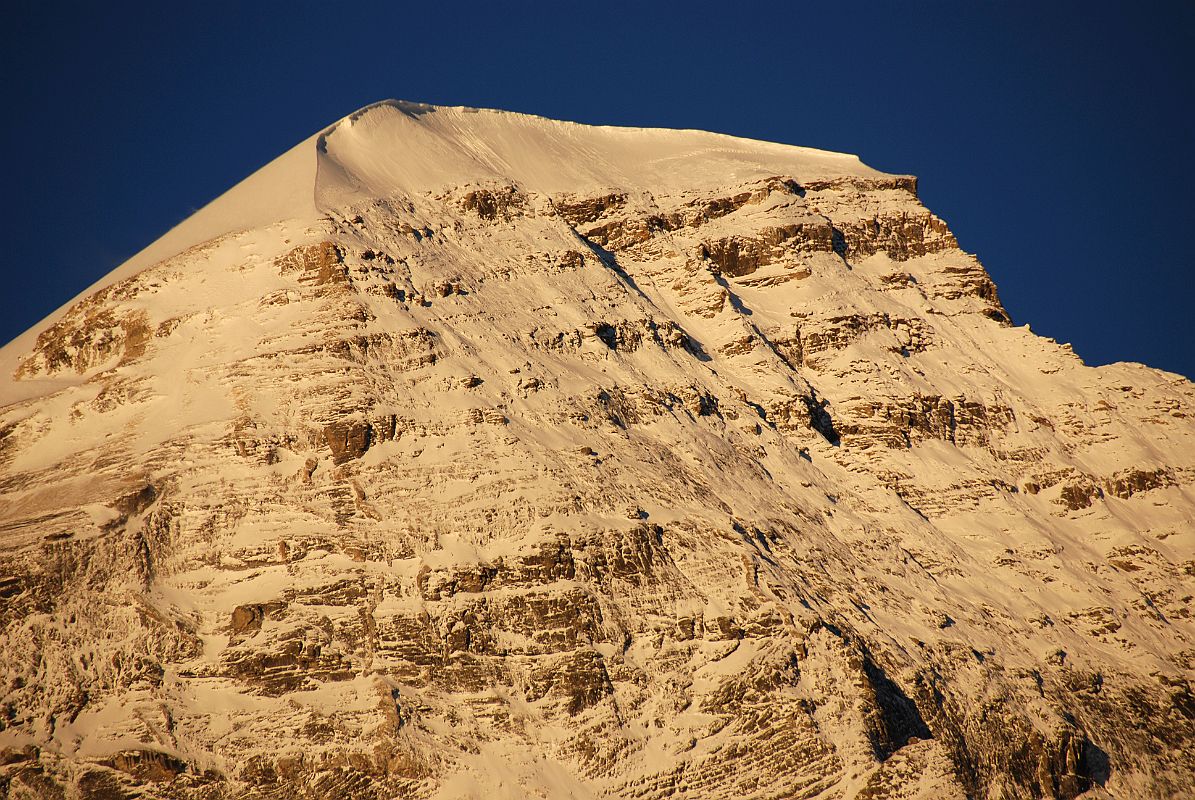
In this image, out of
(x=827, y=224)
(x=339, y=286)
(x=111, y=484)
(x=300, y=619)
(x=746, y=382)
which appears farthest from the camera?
(x=827, y=224)

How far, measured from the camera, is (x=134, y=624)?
91.7m

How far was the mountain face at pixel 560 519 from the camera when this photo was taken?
3467 inches

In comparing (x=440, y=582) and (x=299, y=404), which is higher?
(x=299, y=404)

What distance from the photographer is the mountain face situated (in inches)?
3467

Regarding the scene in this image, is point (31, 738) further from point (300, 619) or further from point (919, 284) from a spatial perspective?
point (919, 284)

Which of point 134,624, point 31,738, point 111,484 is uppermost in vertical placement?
point 111,484

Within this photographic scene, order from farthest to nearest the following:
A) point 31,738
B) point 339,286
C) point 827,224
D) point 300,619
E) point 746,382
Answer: point 827,224
point 746,382
point 339,286
point 300,619
point 31,738

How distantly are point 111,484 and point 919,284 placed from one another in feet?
257

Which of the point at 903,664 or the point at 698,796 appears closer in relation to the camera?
the point at 698,796

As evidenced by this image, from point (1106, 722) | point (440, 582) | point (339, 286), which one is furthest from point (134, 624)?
point (1106, 722)

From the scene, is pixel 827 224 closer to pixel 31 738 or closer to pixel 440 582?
pixel 440 582

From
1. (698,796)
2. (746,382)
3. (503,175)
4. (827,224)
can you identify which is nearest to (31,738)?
(698,796)

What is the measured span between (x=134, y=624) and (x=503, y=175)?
64731 millimetres

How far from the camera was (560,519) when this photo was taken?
9744cm
